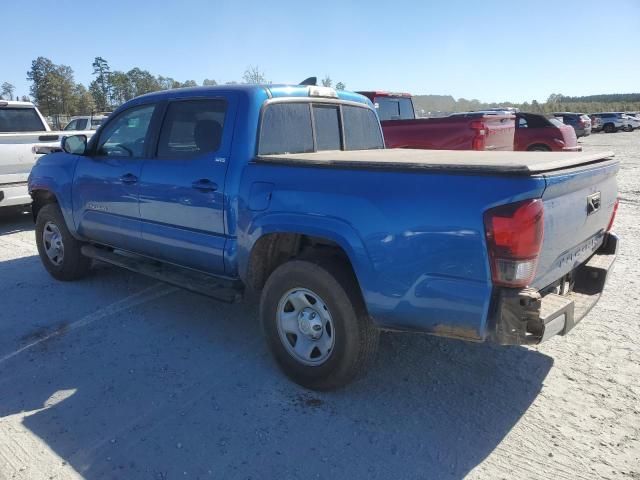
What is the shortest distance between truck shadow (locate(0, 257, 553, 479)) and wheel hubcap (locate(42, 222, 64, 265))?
152cm

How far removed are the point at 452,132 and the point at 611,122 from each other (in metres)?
36.0

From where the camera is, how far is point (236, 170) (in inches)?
137

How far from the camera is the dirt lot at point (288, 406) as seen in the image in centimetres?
262

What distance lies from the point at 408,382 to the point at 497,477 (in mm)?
970

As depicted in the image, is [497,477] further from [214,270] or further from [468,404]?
[214,270]

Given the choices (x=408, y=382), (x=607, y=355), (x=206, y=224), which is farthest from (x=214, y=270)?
(x=607, y=355)

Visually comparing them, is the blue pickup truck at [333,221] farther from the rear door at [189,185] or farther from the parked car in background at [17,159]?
the parked car in background at [17,159]

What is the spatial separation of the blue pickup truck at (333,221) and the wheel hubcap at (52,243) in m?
0.75

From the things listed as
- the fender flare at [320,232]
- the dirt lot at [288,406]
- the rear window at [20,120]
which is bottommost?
the dirt lot at [288,406]

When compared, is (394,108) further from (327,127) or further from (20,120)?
(327,127)

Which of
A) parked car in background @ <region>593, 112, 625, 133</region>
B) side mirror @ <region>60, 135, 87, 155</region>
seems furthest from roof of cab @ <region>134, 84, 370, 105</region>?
parked car in background @ <region>593, 112, 625, 133</region>

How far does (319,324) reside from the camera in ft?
10.6

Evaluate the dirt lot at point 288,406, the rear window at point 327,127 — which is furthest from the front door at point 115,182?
the rear window at point 327,127

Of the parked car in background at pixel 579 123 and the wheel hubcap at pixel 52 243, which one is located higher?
the wheel hubcap at pixel 52 243
